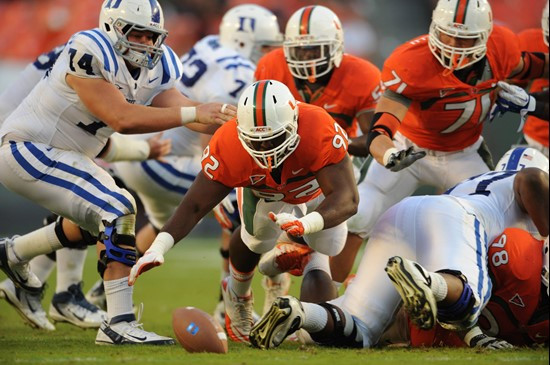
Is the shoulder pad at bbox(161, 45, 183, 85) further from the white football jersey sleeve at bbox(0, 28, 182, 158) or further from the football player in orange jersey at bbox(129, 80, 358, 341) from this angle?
the football player in orange jersey at bbox(129, 80, 358, 341)

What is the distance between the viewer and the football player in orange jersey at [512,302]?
14.1 feet

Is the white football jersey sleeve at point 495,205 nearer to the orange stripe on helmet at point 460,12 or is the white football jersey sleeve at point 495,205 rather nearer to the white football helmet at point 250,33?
the orange stripe on helmet at point 460,12

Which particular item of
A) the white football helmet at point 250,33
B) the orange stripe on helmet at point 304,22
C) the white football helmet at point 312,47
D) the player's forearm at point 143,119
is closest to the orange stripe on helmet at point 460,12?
the white football helmet at point 312,47

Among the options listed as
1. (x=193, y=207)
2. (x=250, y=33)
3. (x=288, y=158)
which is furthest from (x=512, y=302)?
(x=250, y=33)

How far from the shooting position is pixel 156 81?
500 cm

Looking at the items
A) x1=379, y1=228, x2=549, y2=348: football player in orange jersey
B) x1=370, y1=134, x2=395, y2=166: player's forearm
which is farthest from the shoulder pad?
x1=379, y1=228, x2=549, y2=348: football player in orange jersey

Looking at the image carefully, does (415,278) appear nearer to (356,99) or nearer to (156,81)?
(156,81)

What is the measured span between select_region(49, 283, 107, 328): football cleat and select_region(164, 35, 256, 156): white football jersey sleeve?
1368mm

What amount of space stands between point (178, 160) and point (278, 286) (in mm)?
1516

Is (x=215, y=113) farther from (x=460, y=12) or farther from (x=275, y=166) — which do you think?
(x=460, y=12)

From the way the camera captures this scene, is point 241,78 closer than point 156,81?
No

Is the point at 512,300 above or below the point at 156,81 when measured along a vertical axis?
below

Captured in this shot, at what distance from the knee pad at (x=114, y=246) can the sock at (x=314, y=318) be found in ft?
3.02

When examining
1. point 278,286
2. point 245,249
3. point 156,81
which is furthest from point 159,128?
point 278,286
